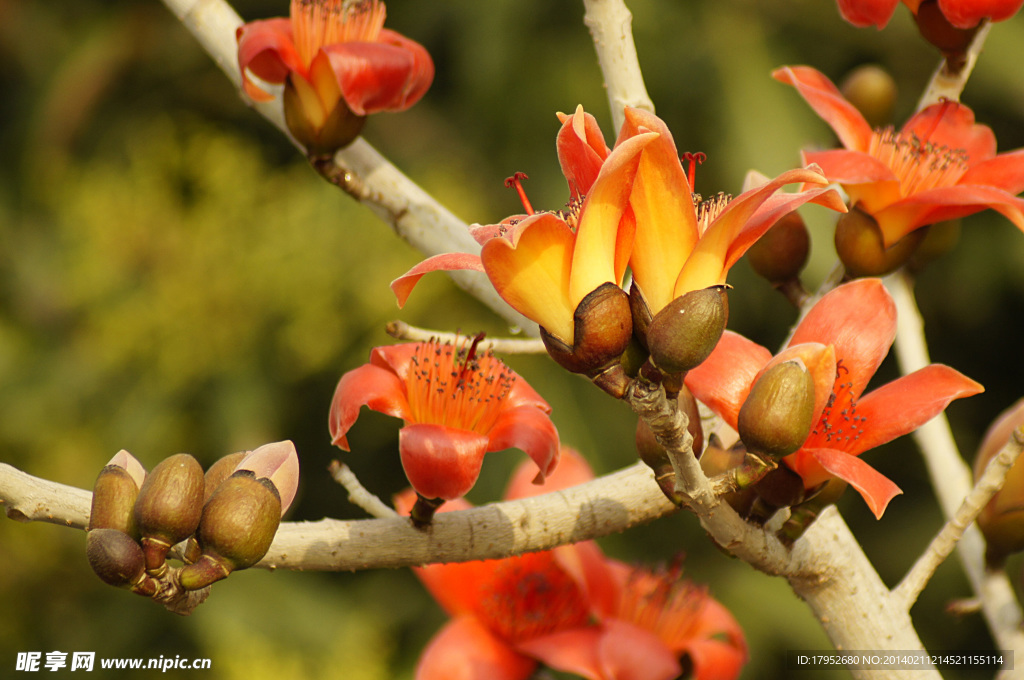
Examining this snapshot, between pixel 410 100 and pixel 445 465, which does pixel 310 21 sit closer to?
pixel 410 100


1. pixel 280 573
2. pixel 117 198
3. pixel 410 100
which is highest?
pixel 410 100

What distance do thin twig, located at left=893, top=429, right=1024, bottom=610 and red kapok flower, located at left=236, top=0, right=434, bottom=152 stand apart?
50cm

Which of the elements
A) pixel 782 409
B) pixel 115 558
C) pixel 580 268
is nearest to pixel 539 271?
pixel 580 268

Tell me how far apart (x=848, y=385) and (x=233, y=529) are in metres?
0.34

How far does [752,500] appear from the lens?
55 centimetres

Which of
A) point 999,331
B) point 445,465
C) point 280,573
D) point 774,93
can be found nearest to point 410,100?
point 445,465

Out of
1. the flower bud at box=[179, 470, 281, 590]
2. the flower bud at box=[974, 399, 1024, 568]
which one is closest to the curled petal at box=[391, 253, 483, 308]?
the flower bud at box=[179, 470, 281, 590]

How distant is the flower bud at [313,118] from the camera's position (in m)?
0.75

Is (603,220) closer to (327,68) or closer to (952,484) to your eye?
(327,68)

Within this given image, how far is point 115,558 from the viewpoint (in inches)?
17.1

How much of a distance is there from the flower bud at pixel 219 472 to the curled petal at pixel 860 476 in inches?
11.7

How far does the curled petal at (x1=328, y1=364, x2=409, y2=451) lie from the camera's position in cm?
55

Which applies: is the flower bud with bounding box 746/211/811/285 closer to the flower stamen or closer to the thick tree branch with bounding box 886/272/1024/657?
the thick tree branch with bounding box 886/272/1024/657

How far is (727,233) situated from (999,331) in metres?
2.99
